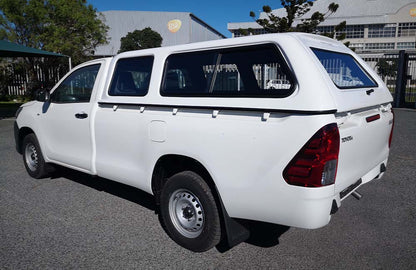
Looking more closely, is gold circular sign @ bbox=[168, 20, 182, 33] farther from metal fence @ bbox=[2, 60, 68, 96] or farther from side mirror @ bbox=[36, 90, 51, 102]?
side mirror @ bbox=[36, 90, 51, 102]

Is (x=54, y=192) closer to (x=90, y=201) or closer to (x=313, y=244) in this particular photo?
(x=90, y=201)

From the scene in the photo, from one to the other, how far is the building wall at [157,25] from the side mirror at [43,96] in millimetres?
53640

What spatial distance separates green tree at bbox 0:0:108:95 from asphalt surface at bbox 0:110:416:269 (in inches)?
700

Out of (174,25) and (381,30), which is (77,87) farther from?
(381,30)

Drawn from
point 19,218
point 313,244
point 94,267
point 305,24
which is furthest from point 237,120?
point 305,24

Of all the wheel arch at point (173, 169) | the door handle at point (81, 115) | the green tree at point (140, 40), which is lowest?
the wheel arch at point (173, 169)

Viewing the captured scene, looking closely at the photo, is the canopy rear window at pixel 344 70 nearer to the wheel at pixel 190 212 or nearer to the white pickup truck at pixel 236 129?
the white pickup truck at pixel 236 129

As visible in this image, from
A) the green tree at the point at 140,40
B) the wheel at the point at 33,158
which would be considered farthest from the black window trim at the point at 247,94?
the green tree at the point at 140,40

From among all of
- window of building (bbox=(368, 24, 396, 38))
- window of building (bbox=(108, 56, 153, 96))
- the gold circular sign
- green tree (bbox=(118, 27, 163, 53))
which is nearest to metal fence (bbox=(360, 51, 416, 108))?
window of building (bbox=(108, 56, 153, 96))

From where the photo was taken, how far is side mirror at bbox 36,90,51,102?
4.60m

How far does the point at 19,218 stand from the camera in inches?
150

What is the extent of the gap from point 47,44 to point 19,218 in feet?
62.2

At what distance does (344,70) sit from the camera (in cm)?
342

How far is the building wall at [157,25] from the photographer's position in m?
57.7
